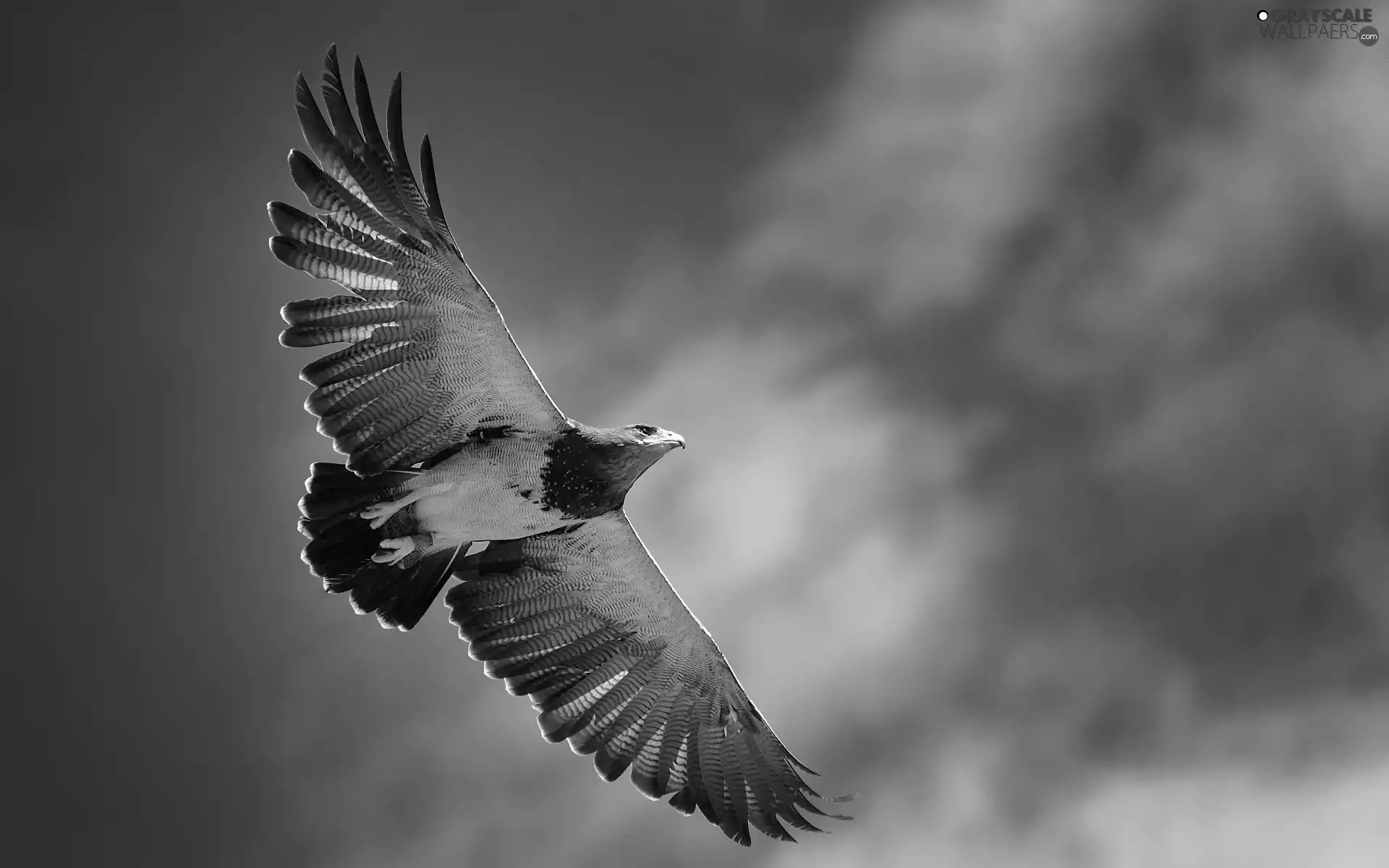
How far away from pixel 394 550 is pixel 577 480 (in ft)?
6.80

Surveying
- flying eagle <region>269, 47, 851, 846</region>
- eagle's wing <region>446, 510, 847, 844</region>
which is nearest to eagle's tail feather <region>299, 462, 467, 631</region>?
flying eagle <region>269, 47, 851, 846</region>

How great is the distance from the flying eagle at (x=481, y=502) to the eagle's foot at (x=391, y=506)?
0.02 m

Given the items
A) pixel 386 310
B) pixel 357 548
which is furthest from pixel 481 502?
pixel 386 310

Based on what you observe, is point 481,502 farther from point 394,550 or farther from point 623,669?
point 623,669

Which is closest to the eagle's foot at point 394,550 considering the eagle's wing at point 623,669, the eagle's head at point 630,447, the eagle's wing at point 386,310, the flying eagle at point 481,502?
the flying eagle at point 481,502

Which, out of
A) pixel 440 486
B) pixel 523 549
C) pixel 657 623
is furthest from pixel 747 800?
pixel 440 486

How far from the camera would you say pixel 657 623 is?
52.1ft

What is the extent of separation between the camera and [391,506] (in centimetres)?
1427

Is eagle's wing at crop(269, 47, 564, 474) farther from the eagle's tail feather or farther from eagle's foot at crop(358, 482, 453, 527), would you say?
eagle's foot at crop(358, 482, 453, 527)

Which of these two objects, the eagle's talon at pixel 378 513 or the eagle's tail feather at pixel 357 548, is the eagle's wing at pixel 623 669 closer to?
the eagle's tail feather at pixel 357 548

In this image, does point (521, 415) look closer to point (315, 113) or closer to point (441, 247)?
point (441, 247)

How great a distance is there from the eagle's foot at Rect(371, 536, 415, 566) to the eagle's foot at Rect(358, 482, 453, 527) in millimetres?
218

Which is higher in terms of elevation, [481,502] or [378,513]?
[481,502]

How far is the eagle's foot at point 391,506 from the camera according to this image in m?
14.2
